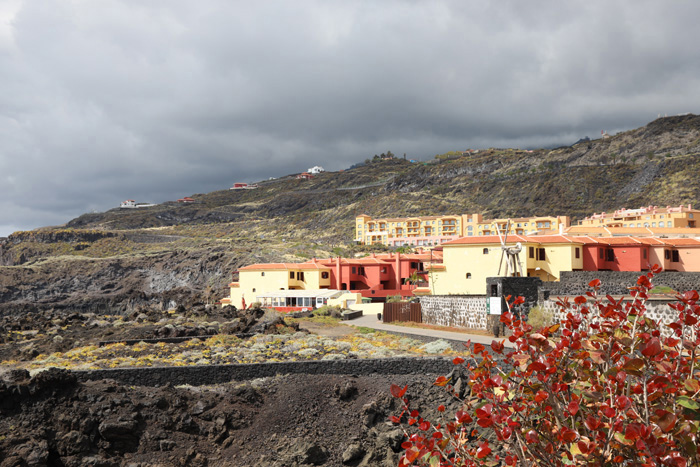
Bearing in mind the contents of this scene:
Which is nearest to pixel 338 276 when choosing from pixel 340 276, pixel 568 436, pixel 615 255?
pixel 340 276

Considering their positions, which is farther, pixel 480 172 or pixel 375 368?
pixel 480 172

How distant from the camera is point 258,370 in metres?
18.2

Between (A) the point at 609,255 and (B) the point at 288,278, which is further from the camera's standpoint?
(B) the point at 288,278

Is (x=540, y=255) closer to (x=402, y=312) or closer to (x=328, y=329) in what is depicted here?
(x=402, y=312)

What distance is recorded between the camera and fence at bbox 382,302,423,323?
29641mm

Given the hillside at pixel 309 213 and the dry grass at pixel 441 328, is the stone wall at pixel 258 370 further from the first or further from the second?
the hillside at pixel 309 213


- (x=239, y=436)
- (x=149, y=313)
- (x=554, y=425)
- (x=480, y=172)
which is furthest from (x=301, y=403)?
(x=480, y=172)

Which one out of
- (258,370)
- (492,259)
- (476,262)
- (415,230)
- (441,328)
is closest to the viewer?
(258,370)

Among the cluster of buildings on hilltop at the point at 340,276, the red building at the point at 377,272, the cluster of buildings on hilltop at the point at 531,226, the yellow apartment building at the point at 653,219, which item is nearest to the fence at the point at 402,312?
the cluster of buildings on hilltop at the point at 340,276

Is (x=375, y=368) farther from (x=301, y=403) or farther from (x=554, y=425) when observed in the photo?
(x=554, y=425)

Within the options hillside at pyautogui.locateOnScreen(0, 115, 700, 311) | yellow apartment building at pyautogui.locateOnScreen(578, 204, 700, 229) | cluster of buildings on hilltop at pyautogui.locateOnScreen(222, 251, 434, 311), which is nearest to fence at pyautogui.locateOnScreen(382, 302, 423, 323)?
cluster of buildings on hilltop at pyautogui.locateOnScreen(222, 251, 434, 311)

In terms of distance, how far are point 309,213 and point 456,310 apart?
371 ft

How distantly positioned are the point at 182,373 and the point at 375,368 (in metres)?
7.02

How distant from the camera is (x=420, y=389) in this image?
52.9ft
